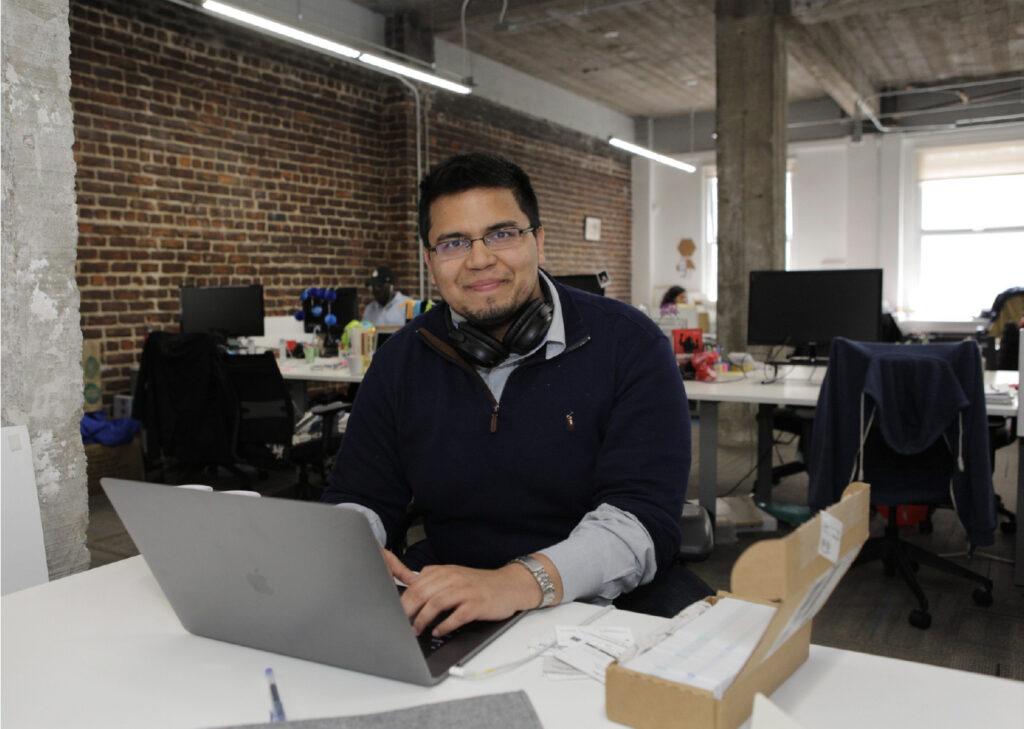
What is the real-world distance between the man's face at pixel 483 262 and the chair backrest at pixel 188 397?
2.85m

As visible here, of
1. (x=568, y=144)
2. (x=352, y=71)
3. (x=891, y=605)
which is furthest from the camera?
(x=568, y=144)

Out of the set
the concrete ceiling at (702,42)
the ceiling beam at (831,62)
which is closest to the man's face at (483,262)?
the concrete ceiling at (702,42)

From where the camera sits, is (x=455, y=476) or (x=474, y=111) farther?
(x=474, y=111)

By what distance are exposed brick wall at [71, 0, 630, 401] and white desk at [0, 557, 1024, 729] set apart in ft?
15.6

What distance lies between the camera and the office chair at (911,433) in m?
2.80

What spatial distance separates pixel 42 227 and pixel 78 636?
1.12 m

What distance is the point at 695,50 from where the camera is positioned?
869 cm

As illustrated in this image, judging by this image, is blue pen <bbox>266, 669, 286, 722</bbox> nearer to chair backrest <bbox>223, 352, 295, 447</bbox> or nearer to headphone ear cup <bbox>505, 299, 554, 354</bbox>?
headphone ear cup <bbox>505, 299, 554, 354</bbox>

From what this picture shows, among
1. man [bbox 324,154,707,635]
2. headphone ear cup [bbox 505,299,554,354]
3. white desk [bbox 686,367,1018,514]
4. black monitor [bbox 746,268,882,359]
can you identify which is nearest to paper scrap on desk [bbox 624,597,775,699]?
man [bbox 324,154,707,635]

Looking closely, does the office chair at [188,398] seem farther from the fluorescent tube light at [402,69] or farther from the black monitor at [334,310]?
the fluorescent tube light at [402,69]

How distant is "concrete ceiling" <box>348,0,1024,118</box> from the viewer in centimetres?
730

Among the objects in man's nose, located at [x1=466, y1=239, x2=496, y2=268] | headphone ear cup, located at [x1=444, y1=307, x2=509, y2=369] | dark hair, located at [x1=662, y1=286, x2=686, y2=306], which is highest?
man's nose, located at [x1=466, y1=239, x2=496, y2=268]

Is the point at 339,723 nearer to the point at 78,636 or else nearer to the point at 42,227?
the point at 78,636

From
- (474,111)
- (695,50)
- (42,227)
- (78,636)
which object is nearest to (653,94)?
(695,50)
